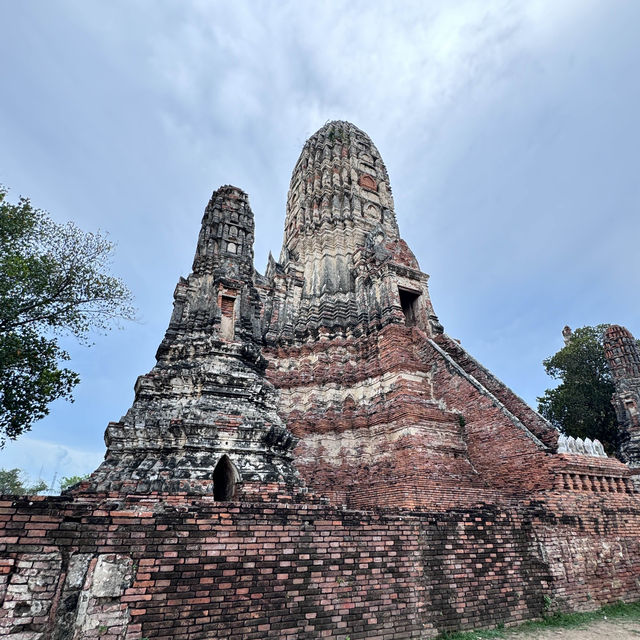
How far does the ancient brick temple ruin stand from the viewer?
4.23 metres

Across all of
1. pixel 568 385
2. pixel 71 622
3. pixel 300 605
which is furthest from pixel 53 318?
pixel 568 385

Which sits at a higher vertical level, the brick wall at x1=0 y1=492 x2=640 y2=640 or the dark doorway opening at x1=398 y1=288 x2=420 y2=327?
the dark doorway opening at x1=398 y1=288 x2=420 y2=327

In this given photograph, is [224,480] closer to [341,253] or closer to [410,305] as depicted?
[410,305]

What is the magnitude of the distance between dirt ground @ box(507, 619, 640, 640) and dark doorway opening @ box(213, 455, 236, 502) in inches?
181

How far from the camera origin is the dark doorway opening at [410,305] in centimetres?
1608

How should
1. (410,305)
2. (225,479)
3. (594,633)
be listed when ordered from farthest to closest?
(410,305) < (225,479) < (594,633)

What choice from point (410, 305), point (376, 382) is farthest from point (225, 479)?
point (410, 305)

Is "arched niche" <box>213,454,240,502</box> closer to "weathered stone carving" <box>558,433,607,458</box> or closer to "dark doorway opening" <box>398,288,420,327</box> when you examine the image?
"weathered stone carving" <box>558,433,607,458</box>

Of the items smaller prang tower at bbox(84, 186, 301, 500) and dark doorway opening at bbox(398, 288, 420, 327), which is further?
dark doorway opening at bbox(398, 288, 420, 327)

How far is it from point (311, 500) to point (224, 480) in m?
1.54

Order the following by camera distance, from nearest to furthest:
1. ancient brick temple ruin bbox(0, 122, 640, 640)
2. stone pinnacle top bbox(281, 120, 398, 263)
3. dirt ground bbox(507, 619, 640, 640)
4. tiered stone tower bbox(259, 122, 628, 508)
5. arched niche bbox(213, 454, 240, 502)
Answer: ancient brick temple ruin bbox(0, 122, 640, 640)
dirt ground bbox(507, 619, 640, 640)
arched niche bbox(213, 454, 240, 502)
tiered stone tower bbox(259, 122, 628, 508)
stone pinnacle top bbox(281, 120, 398, 263)

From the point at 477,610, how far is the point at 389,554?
1764 mm

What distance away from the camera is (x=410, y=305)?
655 inches

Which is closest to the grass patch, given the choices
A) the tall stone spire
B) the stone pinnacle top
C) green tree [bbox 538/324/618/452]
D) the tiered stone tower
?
the tiered stone tower
